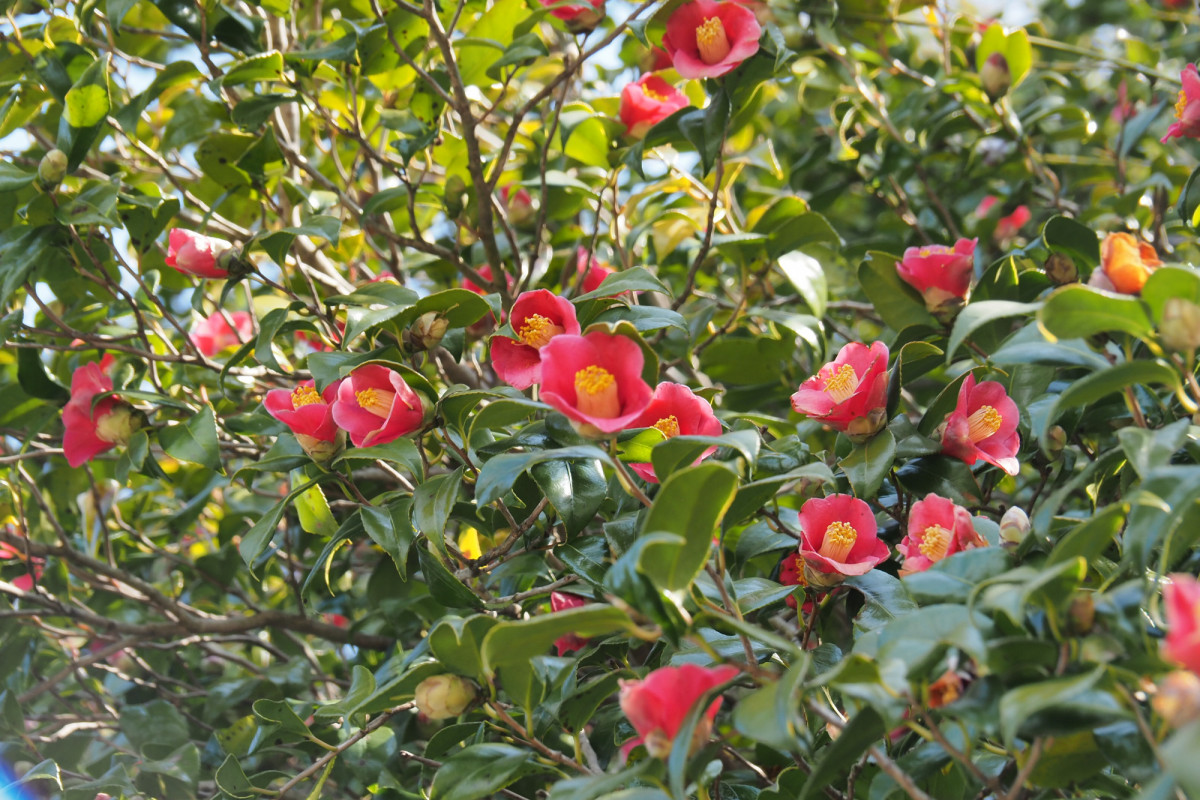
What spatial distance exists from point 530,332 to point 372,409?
0.56 ft

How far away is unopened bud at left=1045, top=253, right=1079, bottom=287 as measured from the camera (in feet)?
3.34

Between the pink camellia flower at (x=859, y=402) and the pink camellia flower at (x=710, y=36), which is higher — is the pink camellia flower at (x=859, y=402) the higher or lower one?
the lower one

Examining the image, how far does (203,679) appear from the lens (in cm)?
176

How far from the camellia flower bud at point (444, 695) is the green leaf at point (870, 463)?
0.40 meters

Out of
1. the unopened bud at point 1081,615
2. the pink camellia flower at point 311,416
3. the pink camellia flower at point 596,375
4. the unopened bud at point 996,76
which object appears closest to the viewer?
the unopened bud at point 1081,615

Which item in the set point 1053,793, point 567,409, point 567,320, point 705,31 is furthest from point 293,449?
point 1053,793

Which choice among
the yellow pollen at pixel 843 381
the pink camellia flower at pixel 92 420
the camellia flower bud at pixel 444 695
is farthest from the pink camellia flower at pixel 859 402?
the pink camellia flower at pixel 92 420

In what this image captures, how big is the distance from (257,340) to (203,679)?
3.12 feet

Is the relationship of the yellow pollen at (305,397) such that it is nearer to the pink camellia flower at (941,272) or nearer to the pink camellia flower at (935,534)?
the pink camellia flower at (935,534)

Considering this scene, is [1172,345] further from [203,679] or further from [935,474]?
[203,679]

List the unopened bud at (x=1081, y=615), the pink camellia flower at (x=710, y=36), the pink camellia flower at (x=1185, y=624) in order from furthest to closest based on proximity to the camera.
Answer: the pink camellia flower at (x=710, y=36) < the unopened bud at (x=1081, y=615) < the pink camellia flower at (x=1185, y=624)

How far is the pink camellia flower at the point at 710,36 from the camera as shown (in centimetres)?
109

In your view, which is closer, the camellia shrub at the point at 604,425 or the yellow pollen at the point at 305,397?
the camellia shrub at the point at 604,425

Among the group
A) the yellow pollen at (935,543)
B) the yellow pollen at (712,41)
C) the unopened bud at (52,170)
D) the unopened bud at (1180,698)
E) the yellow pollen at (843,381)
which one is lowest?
the yellow pollen at (935,543)
